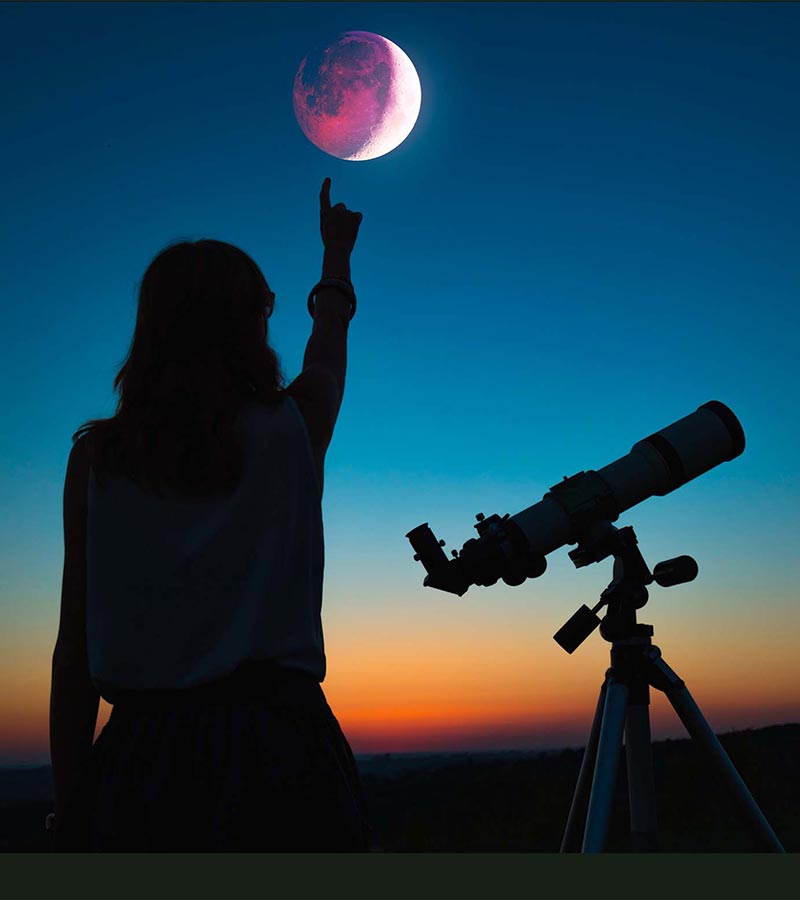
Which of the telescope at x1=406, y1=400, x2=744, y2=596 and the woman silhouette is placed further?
the telescope at x1=406, y1=400, x2=744, y2=596

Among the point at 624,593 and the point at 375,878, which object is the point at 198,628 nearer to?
the point at 375,878

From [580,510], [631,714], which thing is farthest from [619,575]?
[631,714]

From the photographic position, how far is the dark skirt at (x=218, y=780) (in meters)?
1.28

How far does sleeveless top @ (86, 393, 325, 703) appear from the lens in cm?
137

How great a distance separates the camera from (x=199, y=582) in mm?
1385

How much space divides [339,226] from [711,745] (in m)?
2.40

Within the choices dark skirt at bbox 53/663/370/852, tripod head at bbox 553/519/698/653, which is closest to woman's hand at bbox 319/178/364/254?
dark skirt at bbox 53/663/370/852

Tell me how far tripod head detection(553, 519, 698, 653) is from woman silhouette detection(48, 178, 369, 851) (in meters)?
2.14

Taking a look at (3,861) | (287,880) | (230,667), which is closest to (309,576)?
(230,667)

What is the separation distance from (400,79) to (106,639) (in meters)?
4.99

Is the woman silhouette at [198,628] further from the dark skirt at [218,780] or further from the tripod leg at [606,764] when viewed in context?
the tripod leg at [606,764]

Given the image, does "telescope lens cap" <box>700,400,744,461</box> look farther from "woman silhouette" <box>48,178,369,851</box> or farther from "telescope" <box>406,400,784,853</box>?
"woman silhouette" <box>48,178,369,851</box>

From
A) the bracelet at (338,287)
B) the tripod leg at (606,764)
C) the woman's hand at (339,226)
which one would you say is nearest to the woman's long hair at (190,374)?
the bracelet at (338,287)

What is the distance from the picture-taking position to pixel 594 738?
336cm
